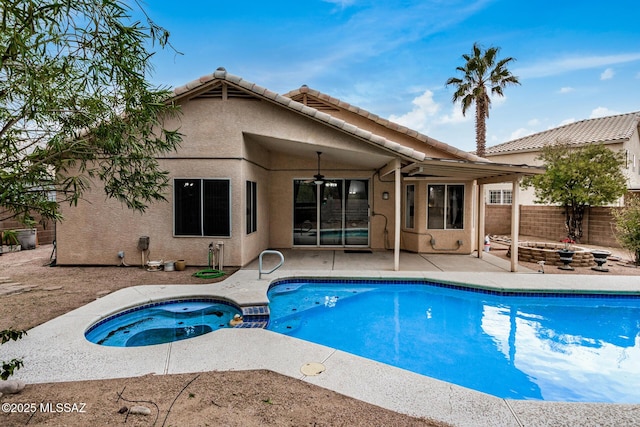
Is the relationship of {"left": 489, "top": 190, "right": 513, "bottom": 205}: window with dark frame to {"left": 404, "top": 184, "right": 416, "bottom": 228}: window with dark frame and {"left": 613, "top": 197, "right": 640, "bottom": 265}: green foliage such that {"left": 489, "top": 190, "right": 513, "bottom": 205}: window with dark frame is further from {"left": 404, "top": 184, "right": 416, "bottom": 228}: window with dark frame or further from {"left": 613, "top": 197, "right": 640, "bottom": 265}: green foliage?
{"left": 404, "top": 184, "right": 416, "bottom": 228}: window with dark frame

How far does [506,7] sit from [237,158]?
11.9 m

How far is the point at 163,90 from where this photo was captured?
3947mm

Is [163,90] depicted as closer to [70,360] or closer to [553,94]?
[70,360]

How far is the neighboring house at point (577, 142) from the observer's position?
18.0 m

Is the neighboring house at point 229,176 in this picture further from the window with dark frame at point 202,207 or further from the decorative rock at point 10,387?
the decorative rock at point 10,387

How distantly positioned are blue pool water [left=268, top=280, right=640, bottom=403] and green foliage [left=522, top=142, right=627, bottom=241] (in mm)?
8161

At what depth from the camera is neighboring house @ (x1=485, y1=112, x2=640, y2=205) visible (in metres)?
18.0

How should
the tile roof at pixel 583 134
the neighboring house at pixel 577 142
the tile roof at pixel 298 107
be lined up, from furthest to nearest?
the tile roof at pixel 583 134, the neighboring house at pixel 577 142, the tile roof at pixel 298 107

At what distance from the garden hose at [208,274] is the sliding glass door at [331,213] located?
4348 mm

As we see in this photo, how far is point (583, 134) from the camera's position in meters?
20.1

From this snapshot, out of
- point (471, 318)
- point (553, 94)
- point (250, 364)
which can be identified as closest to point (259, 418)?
point (250, 364)

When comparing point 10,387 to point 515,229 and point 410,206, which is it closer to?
point 515,229

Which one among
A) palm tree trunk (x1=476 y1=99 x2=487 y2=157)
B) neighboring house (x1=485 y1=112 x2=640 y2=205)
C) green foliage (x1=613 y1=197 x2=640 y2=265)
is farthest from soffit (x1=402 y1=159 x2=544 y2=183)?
neighboring house (x1=485 y1=112 x2=640 y2=205)

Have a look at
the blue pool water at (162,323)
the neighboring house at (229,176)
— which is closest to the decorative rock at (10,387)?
the blue pool water at (162,323)
